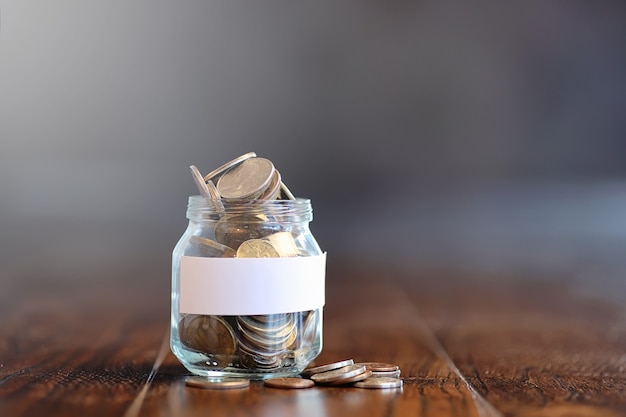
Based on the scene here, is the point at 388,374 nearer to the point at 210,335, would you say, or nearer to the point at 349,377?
the point at 349,377

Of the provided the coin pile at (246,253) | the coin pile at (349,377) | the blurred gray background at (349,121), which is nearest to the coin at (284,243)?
the coin pile at (246,253)

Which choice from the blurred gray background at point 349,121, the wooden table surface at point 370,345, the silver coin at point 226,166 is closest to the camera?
the wooden table surface at point 370,345

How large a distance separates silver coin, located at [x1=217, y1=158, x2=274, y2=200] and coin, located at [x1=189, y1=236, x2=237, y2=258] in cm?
5

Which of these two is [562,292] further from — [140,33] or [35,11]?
[35,11]

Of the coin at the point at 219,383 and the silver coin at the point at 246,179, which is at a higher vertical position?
the silver coin at the point at 246,179

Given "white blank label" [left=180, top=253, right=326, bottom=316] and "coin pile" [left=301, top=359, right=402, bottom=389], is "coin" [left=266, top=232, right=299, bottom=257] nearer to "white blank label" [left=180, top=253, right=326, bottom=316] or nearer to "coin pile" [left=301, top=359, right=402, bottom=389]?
"white blank label" [left=180, top=253, right=326, bottom=316]

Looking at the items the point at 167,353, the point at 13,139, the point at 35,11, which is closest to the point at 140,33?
the point at 35,11

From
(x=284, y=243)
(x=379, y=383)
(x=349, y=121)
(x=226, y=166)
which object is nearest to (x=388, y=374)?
(x=379, y=383)

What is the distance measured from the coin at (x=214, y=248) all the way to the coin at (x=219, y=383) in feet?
0.41

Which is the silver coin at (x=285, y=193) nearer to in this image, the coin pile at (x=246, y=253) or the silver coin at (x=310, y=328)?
the coin pile at (x=246, y=253)

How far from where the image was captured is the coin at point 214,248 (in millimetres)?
777

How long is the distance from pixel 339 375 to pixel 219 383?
4.8 inches

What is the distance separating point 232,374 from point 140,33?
722mm

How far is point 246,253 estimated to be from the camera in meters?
0.77
